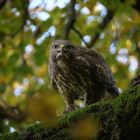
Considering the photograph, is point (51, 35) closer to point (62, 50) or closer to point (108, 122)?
point (62, 50)

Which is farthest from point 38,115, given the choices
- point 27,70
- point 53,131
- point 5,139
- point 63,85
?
point 27,70

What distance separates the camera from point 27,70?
297 inches

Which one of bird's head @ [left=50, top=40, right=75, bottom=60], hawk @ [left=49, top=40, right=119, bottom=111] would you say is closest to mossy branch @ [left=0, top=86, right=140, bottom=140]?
hawk @ [left=49, top=40, right=119, bottom=111]

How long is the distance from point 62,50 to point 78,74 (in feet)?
1.22

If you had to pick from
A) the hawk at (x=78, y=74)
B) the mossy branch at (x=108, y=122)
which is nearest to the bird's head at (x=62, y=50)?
the hawk at (x=78, y=74)

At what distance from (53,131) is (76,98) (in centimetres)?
220

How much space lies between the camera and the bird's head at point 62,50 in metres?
5.44

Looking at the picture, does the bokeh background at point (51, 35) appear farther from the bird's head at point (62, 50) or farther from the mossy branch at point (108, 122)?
the mossy branch at point (108, 122)

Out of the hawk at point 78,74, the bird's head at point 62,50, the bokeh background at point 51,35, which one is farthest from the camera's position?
the bokeh background at point 51,35

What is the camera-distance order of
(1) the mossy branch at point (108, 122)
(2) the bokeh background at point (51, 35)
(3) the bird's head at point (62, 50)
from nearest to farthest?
1. (1) the mossy branch at point (108, 122)
2. (3) the bird's head at point (62, 50)
3. (2) the bokeh background at point (51, 35)

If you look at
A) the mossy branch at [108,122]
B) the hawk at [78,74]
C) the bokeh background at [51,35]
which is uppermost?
the bokeh background at [51,35]

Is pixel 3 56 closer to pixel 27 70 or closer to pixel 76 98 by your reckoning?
pixel 27 70

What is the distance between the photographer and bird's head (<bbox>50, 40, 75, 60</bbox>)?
214 inches

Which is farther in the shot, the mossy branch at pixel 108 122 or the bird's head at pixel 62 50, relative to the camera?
the bird's head at pixel 62 50
